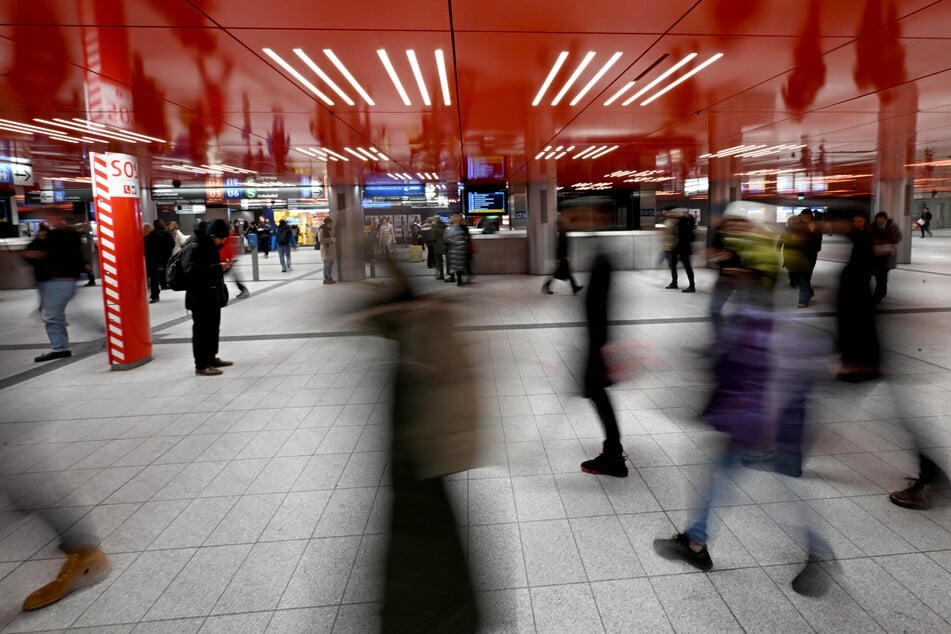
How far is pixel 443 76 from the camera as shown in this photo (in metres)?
6.71

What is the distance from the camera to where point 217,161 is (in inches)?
589

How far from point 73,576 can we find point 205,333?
437 centimetres

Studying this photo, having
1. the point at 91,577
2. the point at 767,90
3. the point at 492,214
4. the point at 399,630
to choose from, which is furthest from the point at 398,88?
the point at 492,214

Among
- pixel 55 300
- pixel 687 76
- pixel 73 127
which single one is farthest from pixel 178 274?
pixel 687 76

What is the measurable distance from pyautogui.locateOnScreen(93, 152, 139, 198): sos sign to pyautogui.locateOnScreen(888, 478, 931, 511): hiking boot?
8.07 meters

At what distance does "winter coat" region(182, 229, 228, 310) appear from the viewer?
21.5ft

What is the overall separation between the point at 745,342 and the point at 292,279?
55.1 ft

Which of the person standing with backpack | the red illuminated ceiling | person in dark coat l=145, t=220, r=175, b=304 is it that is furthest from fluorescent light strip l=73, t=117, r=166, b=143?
the person standing with backpack

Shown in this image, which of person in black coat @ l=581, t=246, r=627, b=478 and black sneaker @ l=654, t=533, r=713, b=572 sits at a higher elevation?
person in black coat @ l=581, t=246, r=627, b=478

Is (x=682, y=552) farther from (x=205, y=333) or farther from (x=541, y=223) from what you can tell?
(x=541, y=223)

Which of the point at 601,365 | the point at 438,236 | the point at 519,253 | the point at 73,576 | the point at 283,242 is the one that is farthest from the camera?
the point at 283,242

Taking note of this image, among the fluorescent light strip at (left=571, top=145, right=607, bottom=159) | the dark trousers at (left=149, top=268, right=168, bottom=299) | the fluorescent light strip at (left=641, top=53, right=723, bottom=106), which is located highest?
the fluorescent light strip at (left=571, top=145, right=607, bottom=159)

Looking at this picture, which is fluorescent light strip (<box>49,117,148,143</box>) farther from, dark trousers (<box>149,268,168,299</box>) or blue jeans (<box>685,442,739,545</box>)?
blue jeans (<box>685,442,739,545</box>)

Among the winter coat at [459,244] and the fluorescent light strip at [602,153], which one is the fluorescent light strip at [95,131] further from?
the fluorescent light strip at [602,153]
